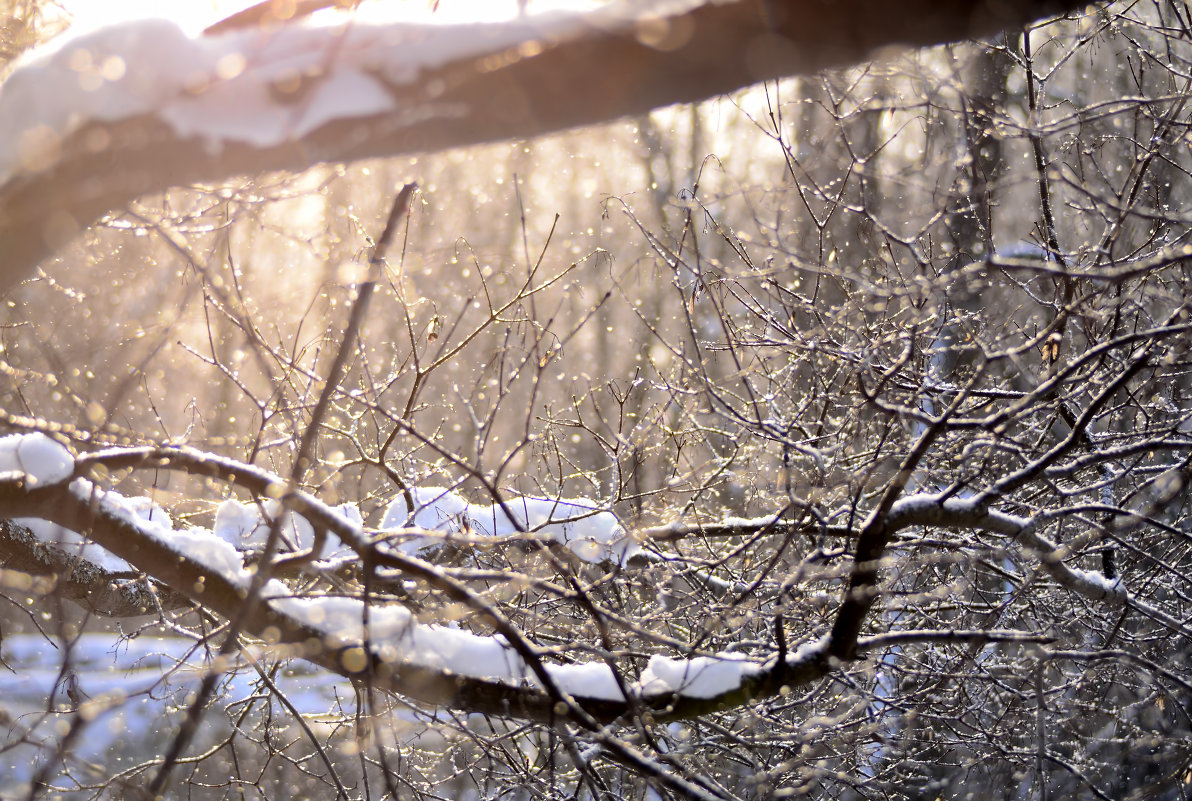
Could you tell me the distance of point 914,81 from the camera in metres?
2.38

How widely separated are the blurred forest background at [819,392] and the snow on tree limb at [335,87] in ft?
0.93

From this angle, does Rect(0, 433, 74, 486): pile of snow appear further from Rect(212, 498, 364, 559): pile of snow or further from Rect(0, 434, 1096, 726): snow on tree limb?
Rect(212, 498, 364, 559): pile of snow

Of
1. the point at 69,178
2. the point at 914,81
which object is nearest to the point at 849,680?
the point at 914,81

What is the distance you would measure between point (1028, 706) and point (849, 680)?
1.39 metres

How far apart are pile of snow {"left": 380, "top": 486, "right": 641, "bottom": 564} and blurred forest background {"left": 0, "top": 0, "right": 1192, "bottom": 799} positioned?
16 cm

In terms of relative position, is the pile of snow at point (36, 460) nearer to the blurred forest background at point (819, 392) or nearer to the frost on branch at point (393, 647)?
the frost on branch at point (393, 647)

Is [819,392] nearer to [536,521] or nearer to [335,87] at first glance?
[536,521]

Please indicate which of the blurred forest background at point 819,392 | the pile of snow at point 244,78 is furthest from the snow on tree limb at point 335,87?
the blurred forest background at point 819,392

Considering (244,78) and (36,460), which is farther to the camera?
(36,460)

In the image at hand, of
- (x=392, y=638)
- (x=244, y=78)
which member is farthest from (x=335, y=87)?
(x=392, y=638)

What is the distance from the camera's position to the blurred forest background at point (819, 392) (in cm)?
233

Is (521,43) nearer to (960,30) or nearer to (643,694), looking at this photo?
(960,30)

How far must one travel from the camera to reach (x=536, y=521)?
3676 millimetres

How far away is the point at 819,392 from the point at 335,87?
2.78 m
